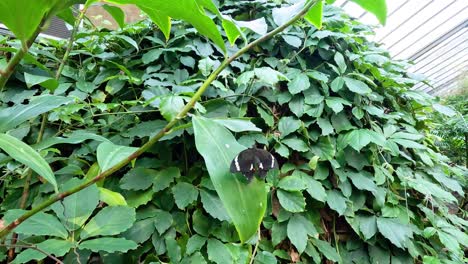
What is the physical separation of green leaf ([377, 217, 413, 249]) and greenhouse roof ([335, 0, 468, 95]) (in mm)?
3727

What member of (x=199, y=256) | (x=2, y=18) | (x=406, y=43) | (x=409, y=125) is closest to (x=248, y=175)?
(x=2, y=18)

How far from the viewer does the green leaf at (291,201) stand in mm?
884

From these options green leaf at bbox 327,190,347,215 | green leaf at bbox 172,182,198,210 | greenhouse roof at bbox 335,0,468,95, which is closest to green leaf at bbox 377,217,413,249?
green leaf at bbox 327,190,347,215

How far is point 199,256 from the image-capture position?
79cm

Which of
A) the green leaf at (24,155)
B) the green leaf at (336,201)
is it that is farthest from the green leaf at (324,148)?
the green leaf at (24,155)

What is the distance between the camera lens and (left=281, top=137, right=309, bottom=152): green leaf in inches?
39.3

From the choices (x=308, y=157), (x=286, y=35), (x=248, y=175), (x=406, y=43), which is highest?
(x=248, y=175)

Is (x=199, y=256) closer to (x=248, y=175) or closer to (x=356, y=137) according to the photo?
(x=248, y=175)

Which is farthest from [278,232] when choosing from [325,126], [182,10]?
[182,10]

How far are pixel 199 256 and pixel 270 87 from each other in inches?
25.0

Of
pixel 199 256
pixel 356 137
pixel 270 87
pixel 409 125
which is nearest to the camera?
pixel 199 256

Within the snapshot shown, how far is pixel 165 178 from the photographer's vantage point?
34.9 inches

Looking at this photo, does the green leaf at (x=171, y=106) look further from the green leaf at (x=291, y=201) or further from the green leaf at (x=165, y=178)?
the green leaf at (x=291, y=201)

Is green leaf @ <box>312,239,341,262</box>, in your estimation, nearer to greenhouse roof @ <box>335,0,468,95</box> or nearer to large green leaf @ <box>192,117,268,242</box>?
large green leaf @ <box>192,117,268,242</box>
